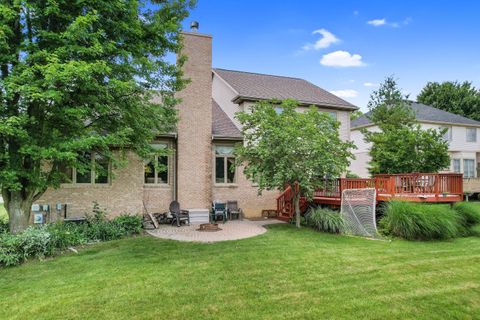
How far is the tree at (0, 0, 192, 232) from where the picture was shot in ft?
22.6

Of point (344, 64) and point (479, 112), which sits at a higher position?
point (344, 64)

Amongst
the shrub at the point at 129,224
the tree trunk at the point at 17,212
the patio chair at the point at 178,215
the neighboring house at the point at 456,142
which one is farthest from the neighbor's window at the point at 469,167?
the tree trunk at the point at 17,212

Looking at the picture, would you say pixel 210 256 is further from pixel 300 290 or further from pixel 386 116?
pixel 386 116

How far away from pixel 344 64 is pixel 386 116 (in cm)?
2156

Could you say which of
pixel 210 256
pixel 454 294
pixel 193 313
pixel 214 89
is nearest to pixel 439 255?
pixel 454 294

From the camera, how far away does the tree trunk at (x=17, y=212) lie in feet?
27.7

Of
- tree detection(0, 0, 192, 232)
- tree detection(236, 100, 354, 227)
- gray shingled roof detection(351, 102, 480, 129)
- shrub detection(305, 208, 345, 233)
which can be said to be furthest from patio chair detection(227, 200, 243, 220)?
gray shingled roof detection(351, 102, 480, 129)

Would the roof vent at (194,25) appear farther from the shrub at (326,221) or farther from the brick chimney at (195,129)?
the shrub at (326,221)

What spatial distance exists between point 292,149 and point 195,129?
198 inches

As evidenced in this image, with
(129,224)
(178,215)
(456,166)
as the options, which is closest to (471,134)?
(456,166)

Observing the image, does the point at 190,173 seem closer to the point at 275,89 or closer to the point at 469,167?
the point at 275,89

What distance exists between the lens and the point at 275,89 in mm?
18969

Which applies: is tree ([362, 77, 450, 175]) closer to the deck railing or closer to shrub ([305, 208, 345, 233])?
the deck railing

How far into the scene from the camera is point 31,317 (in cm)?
442
